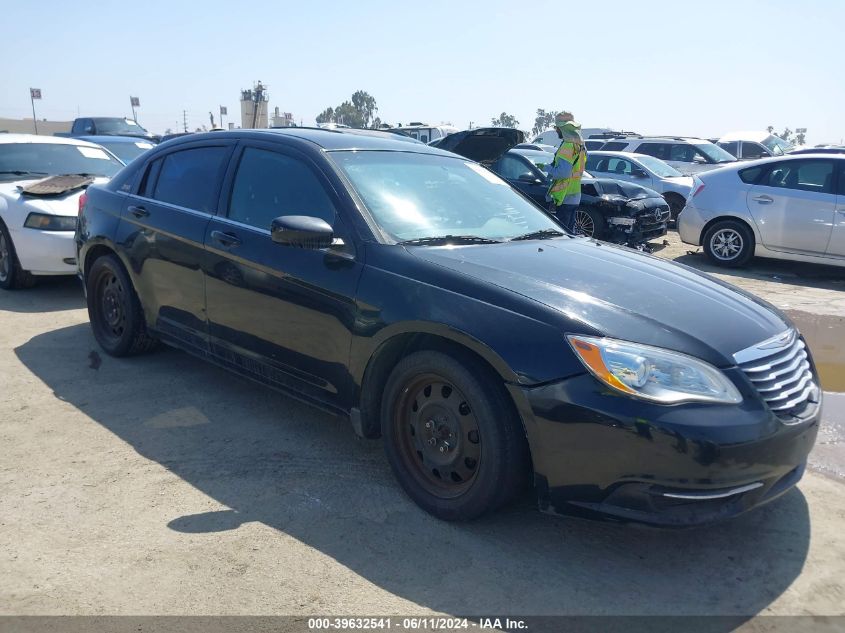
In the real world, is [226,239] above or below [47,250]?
above

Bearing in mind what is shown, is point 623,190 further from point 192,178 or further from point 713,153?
point 192,178

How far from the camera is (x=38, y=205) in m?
6.98

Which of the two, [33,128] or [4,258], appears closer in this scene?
[4,258]

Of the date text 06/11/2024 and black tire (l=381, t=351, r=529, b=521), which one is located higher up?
black tire (l=381, t=351, r=529, b=521)

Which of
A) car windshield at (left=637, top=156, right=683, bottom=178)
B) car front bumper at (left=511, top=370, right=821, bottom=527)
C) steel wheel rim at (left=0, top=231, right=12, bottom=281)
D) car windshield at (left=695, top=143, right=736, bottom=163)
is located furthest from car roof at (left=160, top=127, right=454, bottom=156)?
car windshield at (left=695, top=143, right=736, bottom=163)

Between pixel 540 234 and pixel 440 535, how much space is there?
1.81 metres

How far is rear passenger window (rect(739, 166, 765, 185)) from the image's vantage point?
977cm

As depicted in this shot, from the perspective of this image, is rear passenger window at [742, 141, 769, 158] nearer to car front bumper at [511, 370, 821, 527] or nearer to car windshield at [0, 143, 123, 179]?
car windshield at [0, 143, 123, 179]

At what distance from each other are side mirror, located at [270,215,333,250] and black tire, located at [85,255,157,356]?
1.99 m

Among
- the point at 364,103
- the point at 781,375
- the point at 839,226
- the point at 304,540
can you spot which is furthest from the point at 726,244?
the point at 364,103

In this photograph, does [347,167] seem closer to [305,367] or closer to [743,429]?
[305,367]

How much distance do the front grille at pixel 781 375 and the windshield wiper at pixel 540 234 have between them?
1364mm

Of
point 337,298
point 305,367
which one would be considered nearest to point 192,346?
point 305,367

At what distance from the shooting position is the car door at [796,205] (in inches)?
359
